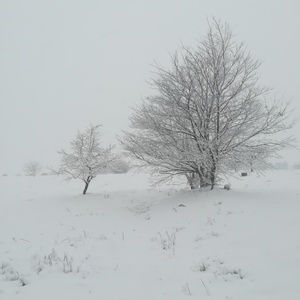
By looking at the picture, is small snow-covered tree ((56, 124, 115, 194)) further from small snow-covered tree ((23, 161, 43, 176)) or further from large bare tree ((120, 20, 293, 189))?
small snow-covered tree ((23, 161, 43, 176))

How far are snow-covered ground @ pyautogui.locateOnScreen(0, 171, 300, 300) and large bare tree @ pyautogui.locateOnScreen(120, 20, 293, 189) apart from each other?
1.85 meters

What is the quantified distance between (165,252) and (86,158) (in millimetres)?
10802

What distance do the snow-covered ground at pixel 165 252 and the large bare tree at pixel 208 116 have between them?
6.07 feet

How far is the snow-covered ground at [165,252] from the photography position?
4414 mm

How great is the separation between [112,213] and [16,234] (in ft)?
13.5

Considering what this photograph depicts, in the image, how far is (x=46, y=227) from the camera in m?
9.11

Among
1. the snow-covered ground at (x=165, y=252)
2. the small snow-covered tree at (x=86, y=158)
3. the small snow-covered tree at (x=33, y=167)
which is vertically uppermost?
the small snow-covered tree at (x=33, y=167)

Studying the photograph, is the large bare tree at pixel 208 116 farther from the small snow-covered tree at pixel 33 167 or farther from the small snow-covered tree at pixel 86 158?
the small snow-covered tree at pixel 33 167

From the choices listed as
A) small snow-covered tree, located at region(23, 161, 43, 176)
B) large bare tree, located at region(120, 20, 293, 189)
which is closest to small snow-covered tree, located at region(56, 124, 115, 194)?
large bare tree, located at region(120, 20, 293, 189)

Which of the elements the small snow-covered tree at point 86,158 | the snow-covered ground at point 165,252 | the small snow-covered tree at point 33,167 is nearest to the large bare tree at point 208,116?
the snow-covered ground at point 165,252

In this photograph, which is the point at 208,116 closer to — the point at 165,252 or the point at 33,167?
the point at 165,252

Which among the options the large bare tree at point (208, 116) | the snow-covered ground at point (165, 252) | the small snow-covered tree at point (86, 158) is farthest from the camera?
the small snow-covered tree at point (86, 158)

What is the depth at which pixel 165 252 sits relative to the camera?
6332 millimetres

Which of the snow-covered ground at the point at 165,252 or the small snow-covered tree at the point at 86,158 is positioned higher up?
the small snow-covered tree at the point at 86,158
